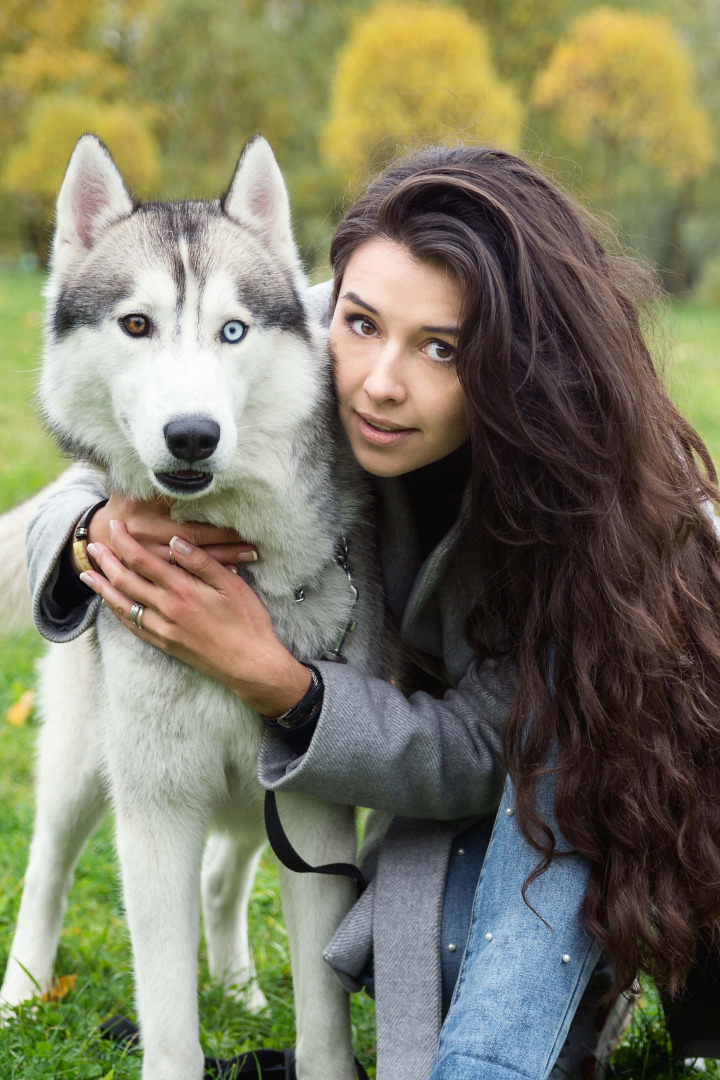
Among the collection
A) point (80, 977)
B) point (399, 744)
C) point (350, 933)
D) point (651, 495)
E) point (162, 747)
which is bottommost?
point (80, 977)

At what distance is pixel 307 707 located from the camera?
1911 mm

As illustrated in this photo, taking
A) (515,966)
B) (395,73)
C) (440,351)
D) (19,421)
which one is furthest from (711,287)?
(515,966)

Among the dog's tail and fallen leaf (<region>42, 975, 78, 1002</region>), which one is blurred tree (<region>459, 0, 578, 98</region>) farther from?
fallen leaf (<region>42, 975, 78, 1002</region>)

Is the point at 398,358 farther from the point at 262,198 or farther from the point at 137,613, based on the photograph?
the point at 137,613

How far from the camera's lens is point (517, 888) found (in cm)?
183

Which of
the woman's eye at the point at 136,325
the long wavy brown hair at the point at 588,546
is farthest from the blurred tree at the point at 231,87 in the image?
the woman's eye at the point at 136,325

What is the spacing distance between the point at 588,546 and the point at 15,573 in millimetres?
1488

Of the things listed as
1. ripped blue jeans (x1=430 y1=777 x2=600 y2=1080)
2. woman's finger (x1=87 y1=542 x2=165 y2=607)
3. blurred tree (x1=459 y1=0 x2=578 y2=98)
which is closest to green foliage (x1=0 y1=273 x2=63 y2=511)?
woman's finger (x1=87 y1=542 x2=165 y2=607)

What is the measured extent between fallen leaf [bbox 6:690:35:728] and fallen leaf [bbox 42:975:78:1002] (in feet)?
4.68

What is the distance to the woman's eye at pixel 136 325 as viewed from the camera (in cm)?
177

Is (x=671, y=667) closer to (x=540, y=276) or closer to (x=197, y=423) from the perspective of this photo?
(x=540, y=276)

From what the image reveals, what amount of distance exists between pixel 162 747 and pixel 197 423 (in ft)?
2.26

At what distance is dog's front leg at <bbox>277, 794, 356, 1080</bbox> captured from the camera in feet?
6.65

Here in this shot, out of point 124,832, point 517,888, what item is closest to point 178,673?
point 124,832
